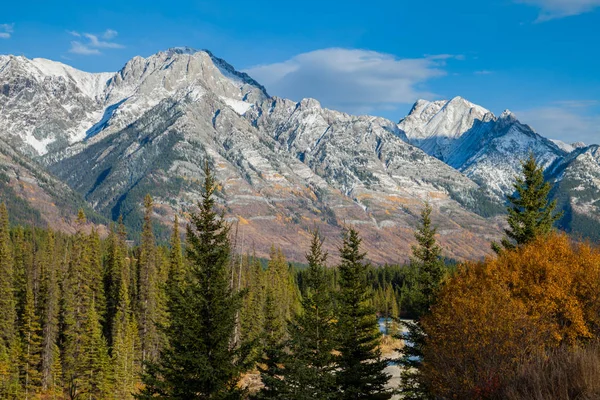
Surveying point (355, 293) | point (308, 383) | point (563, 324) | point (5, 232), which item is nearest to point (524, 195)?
point (563, 324)

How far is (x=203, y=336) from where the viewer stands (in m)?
30.3

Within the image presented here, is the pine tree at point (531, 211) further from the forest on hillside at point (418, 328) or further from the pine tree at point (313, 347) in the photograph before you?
the pine tree at point (313, 347)

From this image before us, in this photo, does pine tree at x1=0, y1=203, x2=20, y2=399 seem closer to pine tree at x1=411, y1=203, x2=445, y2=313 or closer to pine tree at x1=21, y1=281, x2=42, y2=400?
pine tree at x1=21, y1=281, x2=42, y2=400

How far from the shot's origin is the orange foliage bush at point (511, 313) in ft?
98.9

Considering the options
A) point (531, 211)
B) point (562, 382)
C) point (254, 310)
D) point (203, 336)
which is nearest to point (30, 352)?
point (254, 310)

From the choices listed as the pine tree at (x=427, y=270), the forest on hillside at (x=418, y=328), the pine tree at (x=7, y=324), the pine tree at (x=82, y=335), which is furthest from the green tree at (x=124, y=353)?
the pine tree at (x=427, y=270)

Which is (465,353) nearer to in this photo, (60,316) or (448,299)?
(448,299)

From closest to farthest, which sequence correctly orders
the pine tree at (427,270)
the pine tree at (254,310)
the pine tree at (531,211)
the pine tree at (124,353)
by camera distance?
the pine tree at (427,270) < the pine tree at (531,211) < the pine tree at (124,353) < the pine tree at (254,310)

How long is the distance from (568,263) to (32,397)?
7517 cm

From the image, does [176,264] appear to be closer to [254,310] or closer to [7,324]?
[254,310]

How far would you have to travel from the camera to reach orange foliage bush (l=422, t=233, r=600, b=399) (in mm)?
30156

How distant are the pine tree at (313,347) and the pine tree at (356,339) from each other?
2.24 m

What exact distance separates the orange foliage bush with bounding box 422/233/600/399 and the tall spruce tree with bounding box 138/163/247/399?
41.0 feet

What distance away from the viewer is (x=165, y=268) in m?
104
